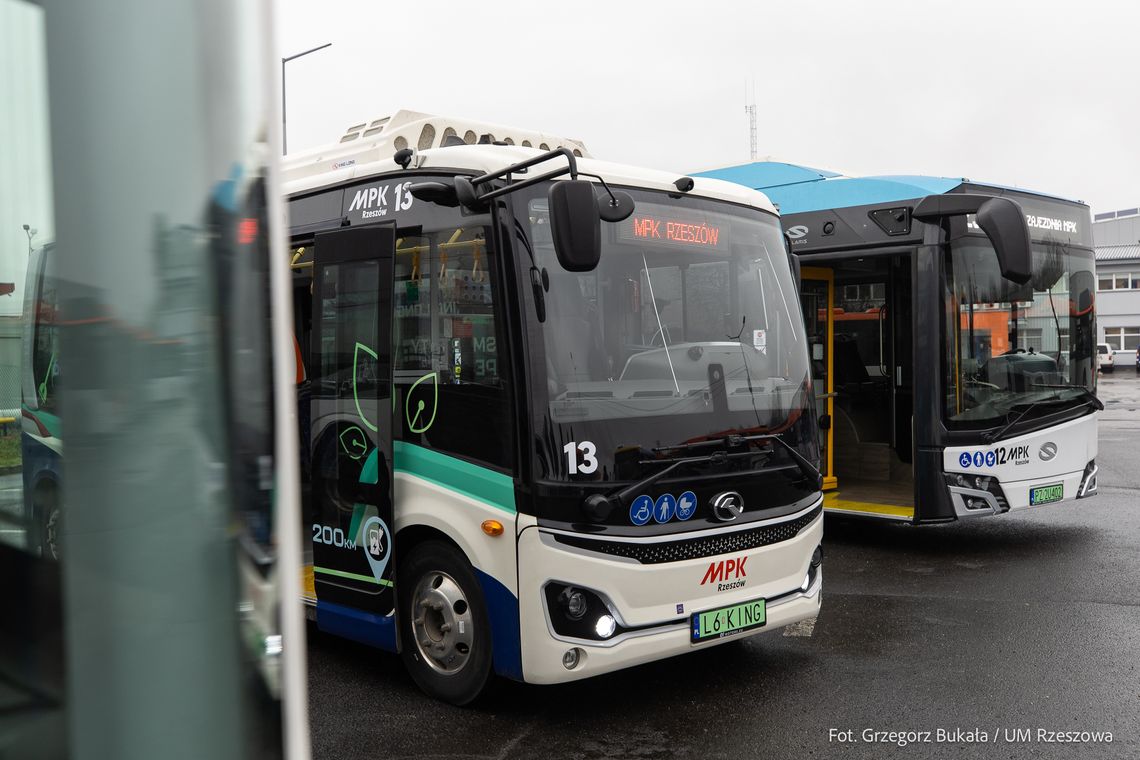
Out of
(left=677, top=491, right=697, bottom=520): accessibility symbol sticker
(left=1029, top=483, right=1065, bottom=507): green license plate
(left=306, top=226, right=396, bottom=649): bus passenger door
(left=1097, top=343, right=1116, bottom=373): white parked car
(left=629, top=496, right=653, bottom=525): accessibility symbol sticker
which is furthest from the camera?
(left=1097, top=343, right=1116, bottom=373): white parked car

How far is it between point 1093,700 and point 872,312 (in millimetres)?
5526

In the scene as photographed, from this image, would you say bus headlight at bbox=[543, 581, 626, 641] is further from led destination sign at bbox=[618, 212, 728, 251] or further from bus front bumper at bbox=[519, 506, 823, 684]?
led destination sign at bbox=[618, 212, 728, 251]

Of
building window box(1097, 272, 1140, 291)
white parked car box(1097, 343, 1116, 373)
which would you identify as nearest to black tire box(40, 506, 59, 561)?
white parked car box(1097, 343, 1116, 373)

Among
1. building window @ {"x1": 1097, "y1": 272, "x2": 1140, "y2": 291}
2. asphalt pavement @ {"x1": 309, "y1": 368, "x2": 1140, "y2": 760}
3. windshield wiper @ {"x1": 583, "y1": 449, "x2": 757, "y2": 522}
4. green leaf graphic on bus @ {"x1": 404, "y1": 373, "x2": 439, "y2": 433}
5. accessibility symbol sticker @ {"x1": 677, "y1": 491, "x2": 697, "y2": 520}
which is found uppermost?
building window @ {"x1": 1097, "y1": 272, "x2": 1140, "y2": 291}

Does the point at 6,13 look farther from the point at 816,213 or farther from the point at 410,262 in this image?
the point at 816,213

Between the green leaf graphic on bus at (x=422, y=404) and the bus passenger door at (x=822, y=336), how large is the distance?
214 inches

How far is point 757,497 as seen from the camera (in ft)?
16.7

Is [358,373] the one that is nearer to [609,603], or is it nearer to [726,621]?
[609,603]

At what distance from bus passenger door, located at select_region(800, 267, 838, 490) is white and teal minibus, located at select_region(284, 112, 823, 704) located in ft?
13.6

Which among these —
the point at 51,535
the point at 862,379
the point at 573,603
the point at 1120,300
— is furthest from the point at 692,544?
the point at 1120,300

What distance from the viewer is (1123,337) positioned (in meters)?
59.6

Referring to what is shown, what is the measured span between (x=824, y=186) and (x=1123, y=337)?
5817 centimetres

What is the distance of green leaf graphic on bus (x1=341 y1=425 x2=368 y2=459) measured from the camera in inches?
210

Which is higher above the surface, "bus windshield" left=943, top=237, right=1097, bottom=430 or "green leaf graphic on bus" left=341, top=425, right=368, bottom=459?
"bus windshield" left=943, top=237, right=1097, bottom=430
